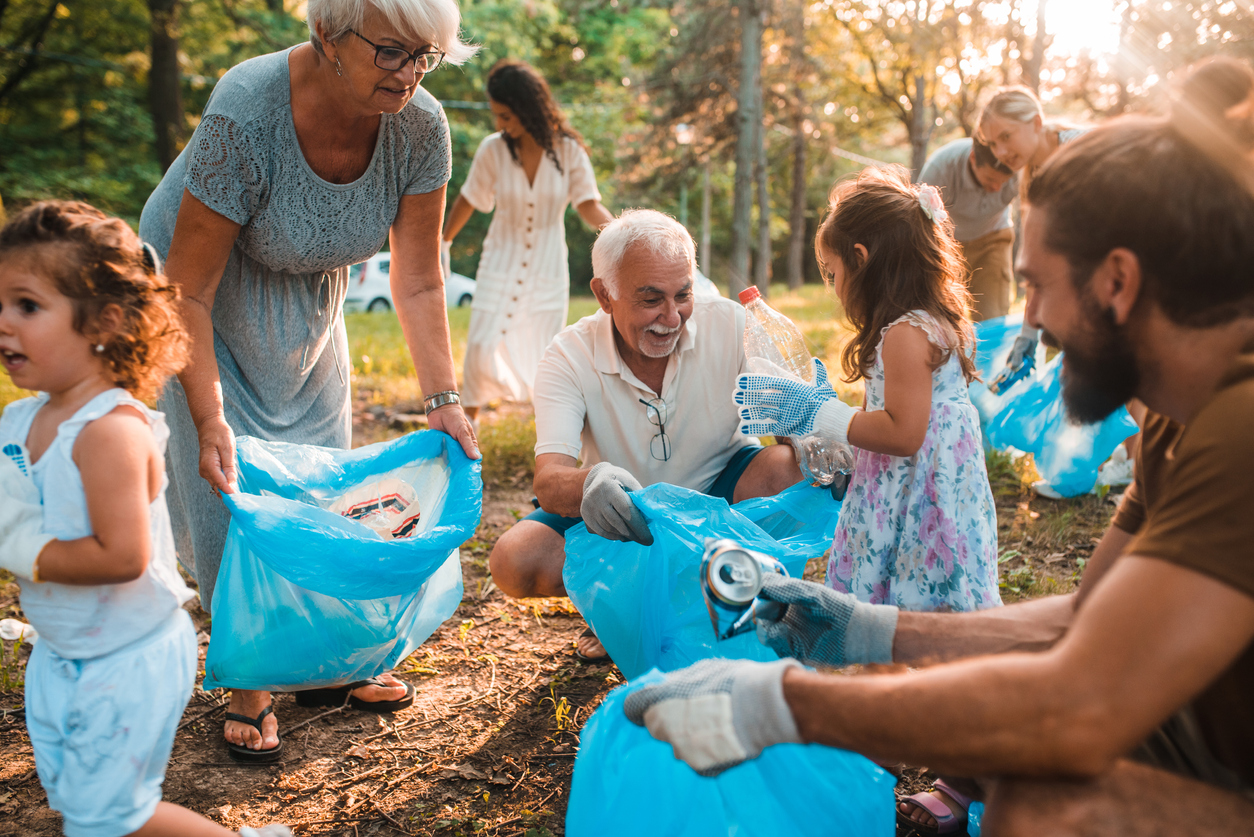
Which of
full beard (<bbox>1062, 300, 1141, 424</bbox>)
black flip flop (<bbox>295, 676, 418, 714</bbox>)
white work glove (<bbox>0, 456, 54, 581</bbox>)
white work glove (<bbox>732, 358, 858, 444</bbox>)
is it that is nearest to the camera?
full beard (<bbox>1062, 300, 1141, 424</bbox>)

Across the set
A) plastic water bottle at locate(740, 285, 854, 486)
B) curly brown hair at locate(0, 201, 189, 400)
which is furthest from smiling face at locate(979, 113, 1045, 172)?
curly brown hair at locate(0, 201, 189, 400)

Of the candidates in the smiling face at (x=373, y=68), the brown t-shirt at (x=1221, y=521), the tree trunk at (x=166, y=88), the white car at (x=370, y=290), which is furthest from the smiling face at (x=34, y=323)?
the white car at (x=370, y=290)

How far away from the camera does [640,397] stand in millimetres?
2502

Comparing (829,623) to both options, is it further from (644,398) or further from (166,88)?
(166,88)

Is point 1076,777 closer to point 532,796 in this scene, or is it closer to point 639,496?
point 639,496

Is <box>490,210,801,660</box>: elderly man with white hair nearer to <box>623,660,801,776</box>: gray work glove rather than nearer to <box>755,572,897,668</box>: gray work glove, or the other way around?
<box>755,572,897,668</box>: gray work glove

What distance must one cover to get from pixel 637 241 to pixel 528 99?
2.52m

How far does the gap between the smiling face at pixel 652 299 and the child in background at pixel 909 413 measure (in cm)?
46

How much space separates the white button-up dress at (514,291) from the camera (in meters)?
4.93

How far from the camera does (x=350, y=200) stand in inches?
87.7

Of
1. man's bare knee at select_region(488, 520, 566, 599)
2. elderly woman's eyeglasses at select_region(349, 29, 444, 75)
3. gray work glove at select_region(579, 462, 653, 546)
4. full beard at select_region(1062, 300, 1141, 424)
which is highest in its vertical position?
elderly woman's eyeglasses at select_region(349, 29, 444, 75)

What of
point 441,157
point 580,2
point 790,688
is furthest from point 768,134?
point 790,688

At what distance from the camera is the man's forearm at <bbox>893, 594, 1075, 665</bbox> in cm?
151

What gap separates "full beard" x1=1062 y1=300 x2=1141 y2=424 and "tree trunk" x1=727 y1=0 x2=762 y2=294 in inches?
319
